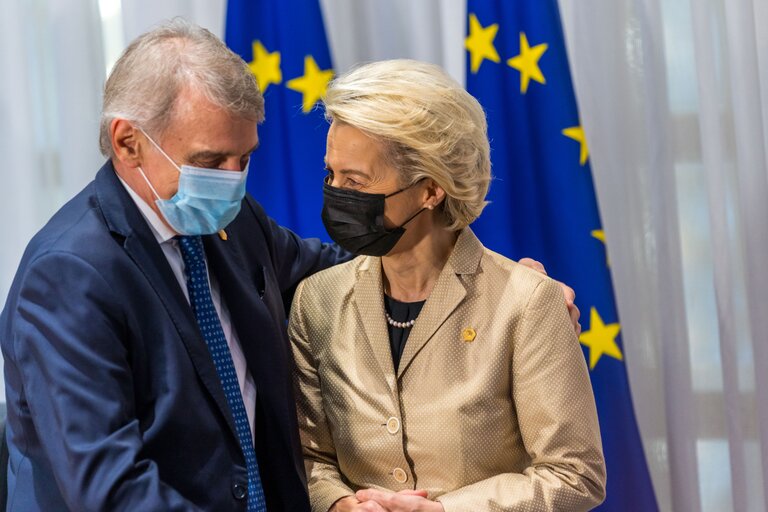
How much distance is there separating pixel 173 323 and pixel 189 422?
0.19 metres

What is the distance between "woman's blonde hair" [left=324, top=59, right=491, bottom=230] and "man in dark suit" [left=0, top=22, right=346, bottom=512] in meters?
0.26

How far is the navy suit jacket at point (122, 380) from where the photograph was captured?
189cm

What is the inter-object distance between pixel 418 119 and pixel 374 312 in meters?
0.46

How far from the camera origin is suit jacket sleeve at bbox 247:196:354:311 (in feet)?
8.55

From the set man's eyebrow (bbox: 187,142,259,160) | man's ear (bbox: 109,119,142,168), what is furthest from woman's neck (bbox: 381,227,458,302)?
man's ear (bbox: 109,119,142,168)

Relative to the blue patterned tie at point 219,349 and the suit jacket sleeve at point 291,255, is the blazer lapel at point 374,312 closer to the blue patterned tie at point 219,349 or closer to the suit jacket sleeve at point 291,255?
the suit jacket sleeve at point 291,255

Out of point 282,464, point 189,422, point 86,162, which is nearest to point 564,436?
point 282,464

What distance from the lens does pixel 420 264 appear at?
2439mm

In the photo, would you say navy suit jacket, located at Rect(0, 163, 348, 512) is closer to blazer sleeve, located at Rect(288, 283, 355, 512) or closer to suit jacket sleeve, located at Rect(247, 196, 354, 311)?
blazer sleeve, located at Rect(288, 283, 355, 512)

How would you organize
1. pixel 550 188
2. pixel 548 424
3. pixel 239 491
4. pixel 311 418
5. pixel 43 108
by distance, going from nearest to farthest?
pixel 239 491 → pixel 548 424 → pixel 311 418 → pixel 550 188 → pixel 43 108

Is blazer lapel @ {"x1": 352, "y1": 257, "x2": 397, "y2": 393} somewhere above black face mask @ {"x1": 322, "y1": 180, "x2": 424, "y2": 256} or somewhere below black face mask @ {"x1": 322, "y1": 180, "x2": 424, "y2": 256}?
below

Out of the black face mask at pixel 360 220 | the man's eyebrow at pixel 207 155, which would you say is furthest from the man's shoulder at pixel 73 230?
the black face mask at pixel 360 220

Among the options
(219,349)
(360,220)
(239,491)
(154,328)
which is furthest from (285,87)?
(239,491)

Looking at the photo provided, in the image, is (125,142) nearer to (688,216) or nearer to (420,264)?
(420,264)
